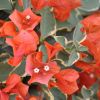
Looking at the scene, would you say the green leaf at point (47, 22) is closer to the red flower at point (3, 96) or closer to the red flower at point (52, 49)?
the red flower at point (52, 49)

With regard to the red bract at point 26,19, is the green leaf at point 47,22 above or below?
below

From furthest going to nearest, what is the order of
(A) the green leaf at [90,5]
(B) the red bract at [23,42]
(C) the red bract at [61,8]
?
1. (A) the green leaf at [90,5]
2. (C) the red bract at [61,8]
3. (B) the red bract at [23,42]

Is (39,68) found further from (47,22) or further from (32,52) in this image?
(47,22)

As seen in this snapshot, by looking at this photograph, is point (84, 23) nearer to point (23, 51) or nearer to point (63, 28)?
point (63, 28)

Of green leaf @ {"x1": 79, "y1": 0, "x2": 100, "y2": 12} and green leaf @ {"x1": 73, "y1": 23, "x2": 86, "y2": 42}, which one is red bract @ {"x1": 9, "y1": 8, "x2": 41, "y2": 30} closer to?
green leaf @ {"x1": 73, "y1": 23, "x2": 86, "y2": 42}

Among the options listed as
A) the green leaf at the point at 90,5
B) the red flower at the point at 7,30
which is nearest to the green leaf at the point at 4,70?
the red flower at the point at 7,30

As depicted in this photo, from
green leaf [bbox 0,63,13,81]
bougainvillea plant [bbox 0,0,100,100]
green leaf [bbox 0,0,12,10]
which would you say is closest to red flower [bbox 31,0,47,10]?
bougainvillea plant [bbox 0,0,100,100]

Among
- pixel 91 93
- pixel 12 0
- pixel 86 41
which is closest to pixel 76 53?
pixel 86 41
